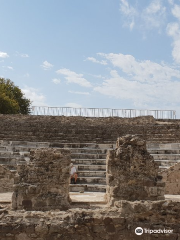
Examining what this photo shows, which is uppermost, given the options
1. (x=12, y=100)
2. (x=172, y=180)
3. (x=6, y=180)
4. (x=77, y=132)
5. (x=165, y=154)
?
(x=12, y=100)

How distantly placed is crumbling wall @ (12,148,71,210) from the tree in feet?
82.9

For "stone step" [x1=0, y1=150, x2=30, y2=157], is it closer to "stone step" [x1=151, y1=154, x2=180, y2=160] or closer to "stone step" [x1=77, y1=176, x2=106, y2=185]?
"stone step" [x1=77, y1=176, x2=106, y2=185]

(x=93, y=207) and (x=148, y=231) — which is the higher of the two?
(x=93, y=207)

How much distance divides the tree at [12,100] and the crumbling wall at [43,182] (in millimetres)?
25283

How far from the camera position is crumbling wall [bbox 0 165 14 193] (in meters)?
10.7

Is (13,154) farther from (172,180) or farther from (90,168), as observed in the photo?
(172,180)

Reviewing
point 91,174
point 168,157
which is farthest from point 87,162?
point 168,157

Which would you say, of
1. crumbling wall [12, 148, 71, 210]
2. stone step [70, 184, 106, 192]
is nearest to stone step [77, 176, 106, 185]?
stone step [70, 184, 106, 192]

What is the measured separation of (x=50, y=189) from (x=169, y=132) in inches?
546

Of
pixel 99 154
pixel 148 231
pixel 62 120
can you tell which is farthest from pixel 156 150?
pixel 62 120

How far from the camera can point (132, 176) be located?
21.2ft

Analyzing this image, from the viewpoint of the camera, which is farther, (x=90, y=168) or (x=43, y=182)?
(x=90, y=168)

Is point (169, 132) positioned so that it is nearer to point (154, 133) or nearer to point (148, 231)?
point (154, 133)

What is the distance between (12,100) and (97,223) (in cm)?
2881
